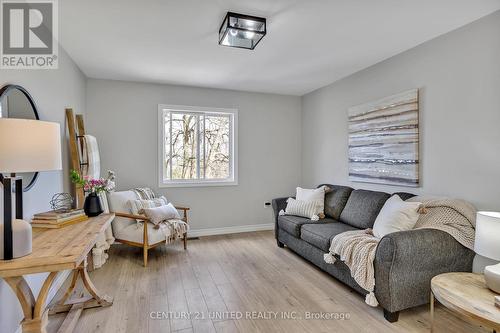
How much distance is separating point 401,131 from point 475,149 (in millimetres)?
755

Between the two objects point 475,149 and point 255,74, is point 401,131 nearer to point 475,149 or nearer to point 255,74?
point 475,149

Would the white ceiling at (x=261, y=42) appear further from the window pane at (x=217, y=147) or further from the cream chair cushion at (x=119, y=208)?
the cream chair cushion at (x=119, y=208)

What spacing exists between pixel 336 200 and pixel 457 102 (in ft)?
5.66

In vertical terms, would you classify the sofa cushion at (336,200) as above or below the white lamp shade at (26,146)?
→ below

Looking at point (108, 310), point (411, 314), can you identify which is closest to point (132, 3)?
point (108, 310)

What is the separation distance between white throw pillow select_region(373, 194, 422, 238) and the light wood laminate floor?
67cm

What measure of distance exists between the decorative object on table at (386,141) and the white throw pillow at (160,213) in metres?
2.53

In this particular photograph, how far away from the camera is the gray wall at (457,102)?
2.31 meters

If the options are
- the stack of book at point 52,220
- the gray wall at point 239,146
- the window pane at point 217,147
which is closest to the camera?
the stack of book at point 52,220

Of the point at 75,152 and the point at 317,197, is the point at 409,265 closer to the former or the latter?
the point at 317,197

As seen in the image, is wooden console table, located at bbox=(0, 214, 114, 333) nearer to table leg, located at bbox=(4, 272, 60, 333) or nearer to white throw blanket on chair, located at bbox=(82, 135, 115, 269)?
table leg, located at bbox=(4, 272, 60, 333)

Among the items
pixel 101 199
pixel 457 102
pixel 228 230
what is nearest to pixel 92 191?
pixel 101 199

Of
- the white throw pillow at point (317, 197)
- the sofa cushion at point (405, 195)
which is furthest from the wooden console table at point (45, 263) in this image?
the sofa cushion at point (405, 195)

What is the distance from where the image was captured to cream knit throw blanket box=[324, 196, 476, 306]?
7.40 ft
